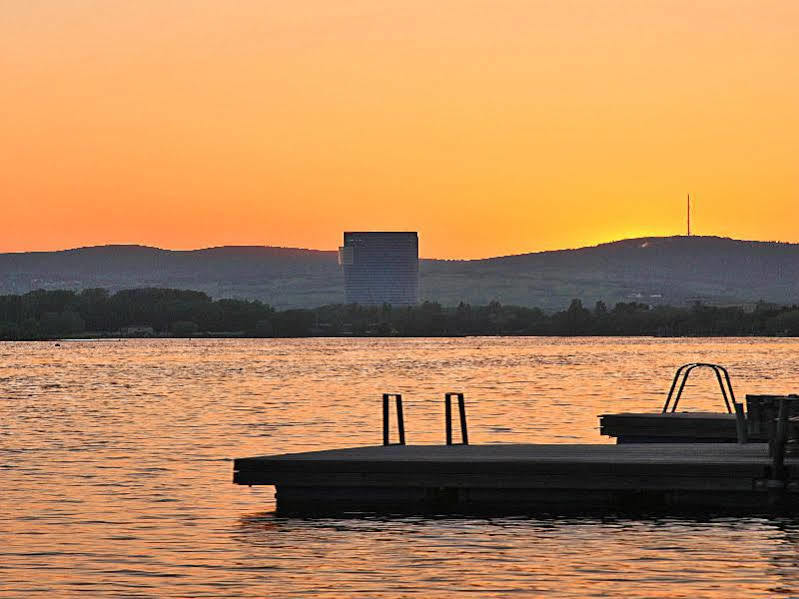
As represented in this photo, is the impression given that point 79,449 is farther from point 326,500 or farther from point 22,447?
point 326,500

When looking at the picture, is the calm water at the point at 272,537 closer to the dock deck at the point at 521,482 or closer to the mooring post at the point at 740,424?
the dock deck at the point at 521,482

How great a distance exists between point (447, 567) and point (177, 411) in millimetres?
54705

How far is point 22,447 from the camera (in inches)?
2318

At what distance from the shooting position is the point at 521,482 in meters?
36.3

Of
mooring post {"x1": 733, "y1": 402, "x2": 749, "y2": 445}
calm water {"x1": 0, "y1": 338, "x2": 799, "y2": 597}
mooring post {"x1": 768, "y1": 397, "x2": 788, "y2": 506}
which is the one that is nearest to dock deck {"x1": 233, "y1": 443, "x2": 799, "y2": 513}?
mooring post {"x1": 768, "y1": 397, "x2": 788, "y2": 506}

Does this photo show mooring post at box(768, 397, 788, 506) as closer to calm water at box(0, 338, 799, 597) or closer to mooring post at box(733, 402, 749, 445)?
calm water at box(0, 338, 799, 597)

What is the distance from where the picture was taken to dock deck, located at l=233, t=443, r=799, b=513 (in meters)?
35.5

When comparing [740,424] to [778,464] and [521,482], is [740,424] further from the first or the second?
[521,482]

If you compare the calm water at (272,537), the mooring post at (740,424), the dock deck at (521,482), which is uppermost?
the mooring post at (740,424)

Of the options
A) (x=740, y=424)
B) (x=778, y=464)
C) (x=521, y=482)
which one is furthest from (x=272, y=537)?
A: (x=740, y=424)

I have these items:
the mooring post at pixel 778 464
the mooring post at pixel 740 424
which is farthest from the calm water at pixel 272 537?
the mooring post at pixel 740 424

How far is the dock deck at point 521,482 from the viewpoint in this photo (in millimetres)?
35500

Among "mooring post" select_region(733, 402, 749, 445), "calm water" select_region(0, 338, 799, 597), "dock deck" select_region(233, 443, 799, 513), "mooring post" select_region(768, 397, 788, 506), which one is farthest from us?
"mooring post" select_region(733, 402, 749, 445)

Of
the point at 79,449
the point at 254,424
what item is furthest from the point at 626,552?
the point at 254,424
